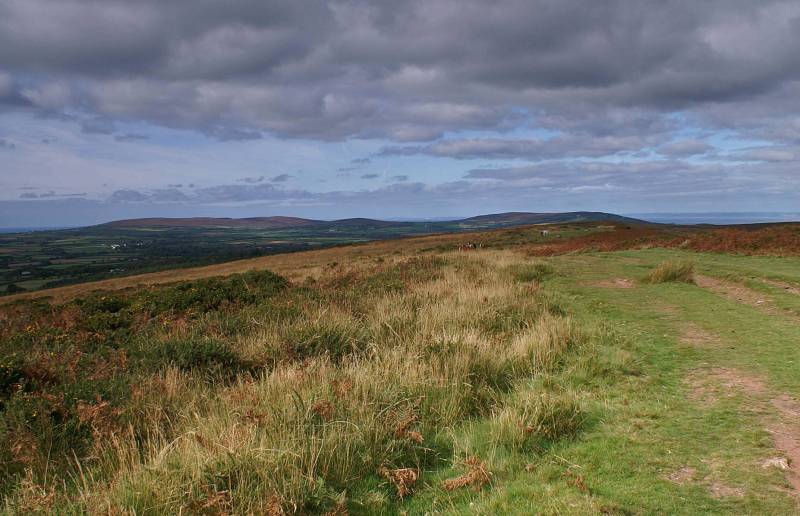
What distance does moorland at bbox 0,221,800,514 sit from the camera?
12.6 feet

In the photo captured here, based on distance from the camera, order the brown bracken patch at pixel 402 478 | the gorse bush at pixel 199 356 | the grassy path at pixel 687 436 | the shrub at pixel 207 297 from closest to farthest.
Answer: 1. the grassy path at pixel 687 436
2. the brown bracken patch at pixel 402 478
3. the gorse bush at pixel 199 356
4. the shrub at pixel 207 297

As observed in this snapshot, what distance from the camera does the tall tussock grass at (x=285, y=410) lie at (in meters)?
3.90

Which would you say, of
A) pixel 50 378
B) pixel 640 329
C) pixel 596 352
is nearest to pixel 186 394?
pixel 50 378

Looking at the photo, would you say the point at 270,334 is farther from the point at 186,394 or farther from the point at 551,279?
the point at 551,279

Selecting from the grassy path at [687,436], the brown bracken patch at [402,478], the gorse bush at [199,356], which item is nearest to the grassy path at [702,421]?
the grassy path at [687,436]

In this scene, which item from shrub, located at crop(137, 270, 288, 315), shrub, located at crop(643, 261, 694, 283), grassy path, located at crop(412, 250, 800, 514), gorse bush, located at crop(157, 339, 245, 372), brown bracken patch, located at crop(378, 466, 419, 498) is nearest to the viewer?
grassy path, located at crop(412, 250, 800, 514)

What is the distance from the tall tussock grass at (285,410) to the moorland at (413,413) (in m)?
0.03

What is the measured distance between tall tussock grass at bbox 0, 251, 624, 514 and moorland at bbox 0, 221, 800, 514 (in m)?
0.03

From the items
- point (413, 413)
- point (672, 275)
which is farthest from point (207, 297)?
point (672, 275)

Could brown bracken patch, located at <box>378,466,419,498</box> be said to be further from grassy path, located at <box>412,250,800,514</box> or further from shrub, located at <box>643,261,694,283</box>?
shrub, located at <box>643,261,694,283</box>

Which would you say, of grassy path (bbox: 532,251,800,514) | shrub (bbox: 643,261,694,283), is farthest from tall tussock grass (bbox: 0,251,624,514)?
shrub (bbox: 643,261,694,283)

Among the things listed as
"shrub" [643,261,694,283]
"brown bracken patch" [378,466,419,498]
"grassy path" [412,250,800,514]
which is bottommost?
"brown bracken patch" [378,466,419,498]

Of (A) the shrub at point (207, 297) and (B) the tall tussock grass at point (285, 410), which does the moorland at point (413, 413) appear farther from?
(A) the shrub at point (207, 297)

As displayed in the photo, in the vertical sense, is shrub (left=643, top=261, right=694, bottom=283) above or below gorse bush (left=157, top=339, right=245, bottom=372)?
above
